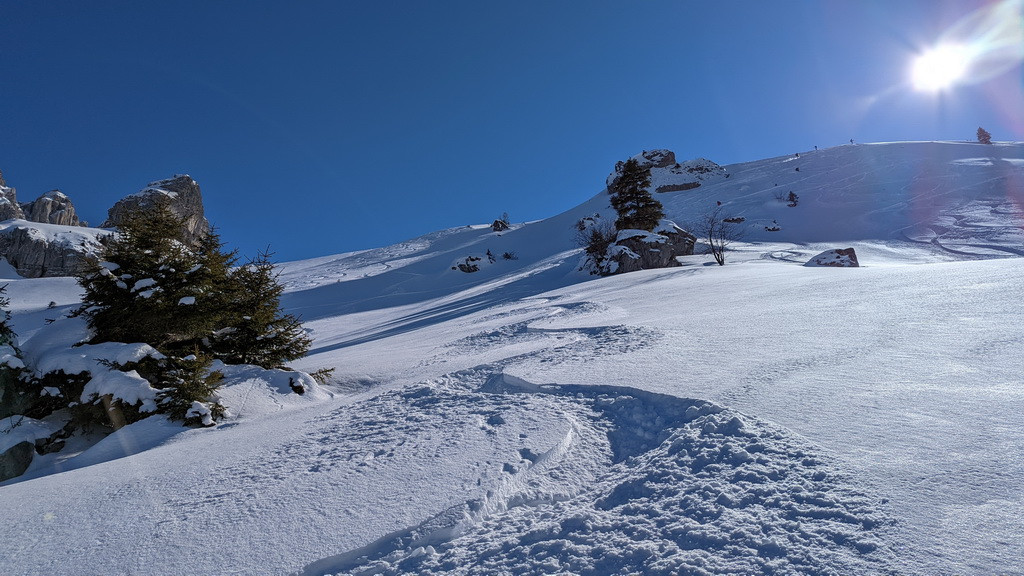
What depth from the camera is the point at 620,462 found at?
3.08m

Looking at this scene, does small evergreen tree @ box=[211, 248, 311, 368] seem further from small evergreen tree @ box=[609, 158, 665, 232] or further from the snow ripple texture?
small evergreen tree @ box=[609, 158, 665, 232]

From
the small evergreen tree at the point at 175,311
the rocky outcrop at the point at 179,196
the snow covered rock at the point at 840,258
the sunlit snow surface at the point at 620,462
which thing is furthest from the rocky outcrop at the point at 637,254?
the rocky outcrop at the point at 179,196

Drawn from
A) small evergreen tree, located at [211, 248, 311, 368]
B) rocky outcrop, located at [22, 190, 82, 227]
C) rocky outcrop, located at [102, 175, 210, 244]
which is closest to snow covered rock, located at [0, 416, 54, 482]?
small evergreen tree, located at [211, 248, 311, 368]

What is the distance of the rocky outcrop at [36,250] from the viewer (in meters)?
27.9

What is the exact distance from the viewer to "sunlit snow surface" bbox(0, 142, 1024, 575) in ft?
6.67

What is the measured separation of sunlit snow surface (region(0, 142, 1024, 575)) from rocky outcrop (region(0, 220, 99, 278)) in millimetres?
33614

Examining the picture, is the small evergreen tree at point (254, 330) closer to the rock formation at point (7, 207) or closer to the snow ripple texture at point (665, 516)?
the snow ripple texture at point (665, 516)

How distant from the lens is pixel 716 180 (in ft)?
172

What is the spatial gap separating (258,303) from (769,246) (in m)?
31.3

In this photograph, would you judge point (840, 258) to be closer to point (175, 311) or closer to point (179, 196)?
point (175, 311)

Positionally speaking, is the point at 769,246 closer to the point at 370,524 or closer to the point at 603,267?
the point at 603,267

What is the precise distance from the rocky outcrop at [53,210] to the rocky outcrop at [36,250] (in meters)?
15.2

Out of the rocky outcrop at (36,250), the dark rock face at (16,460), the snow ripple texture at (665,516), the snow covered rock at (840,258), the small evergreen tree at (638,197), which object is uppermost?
the rocky outcrop at (36,250)

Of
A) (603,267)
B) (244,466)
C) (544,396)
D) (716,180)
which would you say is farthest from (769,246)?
(244,466)
